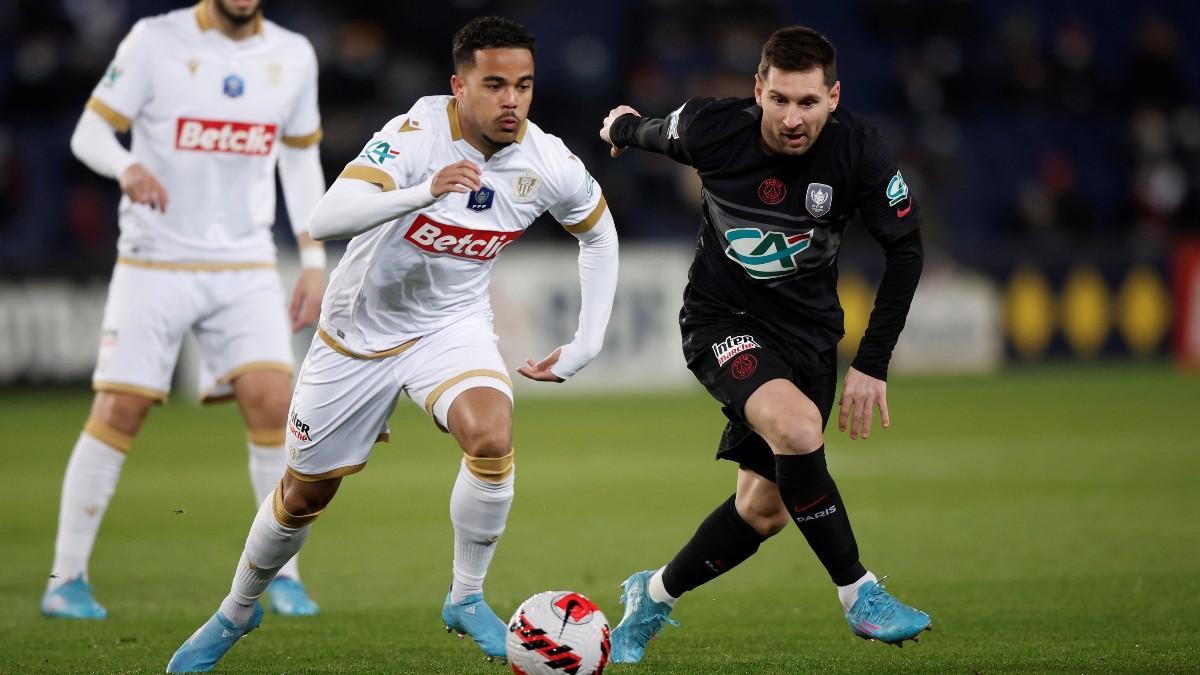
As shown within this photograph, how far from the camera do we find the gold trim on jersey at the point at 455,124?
5398 millimetres

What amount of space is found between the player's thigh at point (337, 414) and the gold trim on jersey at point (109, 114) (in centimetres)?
205

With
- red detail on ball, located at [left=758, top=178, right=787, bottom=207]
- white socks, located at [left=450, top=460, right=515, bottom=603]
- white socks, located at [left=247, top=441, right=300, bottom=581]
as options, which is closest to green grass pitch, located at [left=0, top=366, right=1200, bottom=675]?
white socks, located at [left=450, top=460, right=515, bottom=603]

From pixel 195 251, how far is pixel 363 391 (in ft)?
6.30

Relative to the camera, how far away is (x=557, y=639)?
4.89 meters

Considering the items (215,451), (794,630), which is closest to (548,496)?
(215,451)

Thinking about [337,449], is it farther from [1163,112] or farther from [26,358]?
[1163,112]

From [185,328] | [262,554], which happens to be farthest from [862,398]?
[185,328]

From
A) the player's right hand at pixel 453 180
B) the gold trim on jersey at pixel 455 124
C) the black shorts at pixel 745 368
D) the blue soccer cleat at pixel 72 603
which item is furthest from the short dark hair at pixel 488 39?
the blue soccer cleat at pixel 72 603

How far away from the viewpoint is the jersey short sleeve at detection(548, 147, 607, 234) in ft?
18.1

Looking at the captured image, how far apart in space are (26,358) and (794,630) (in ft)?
36.4

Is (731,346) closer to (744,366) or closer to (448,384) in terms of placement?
(744,366)

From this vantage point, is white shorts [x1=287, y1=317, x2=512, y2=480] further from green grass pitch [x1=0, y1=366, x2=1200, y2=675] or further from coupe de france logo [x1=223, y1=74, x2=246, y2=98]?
coupe de france logo [x1=223, y1=74, x2=246, y2=98]

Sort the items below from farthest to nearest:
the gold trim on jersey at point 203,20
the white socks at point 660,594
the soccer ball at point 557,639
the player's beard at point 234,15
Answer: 1. the gold trim on jersey at point 203,20
2. the player's beard at point 234,15
3. the white socks at point 660,594
4. the soccer ball at point 557,639

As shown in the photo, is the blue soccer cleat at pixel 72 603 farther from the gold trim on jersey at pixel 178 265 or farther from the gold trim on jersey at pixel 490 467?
the gold trim on jersey at pixel 490 467
